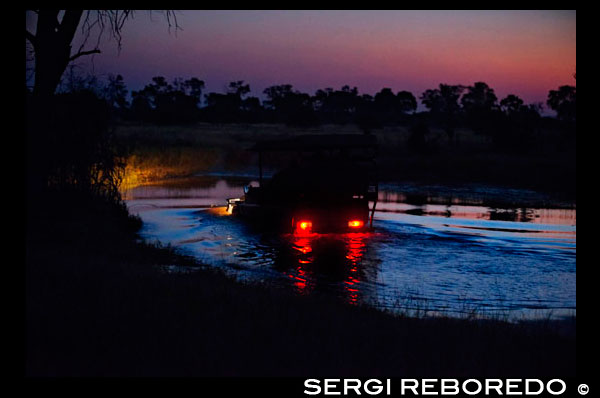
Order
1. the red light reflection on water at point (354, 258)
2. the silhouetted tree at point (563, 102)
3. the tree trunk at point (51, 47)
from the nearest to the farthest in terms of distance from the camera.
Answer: the red light reflection on water at point (354, 258)
the tree trunk at point (51, 47)
the silhouetted tree at point (563, 102)

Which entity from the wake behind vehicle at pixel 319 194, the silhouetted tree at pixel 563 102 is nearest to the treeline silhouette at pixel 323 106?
the silhouetted tree at pixel 563 102

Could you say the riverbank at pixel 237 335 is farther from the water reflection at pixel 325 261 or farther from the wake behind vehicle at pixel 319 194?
the wake behind vehicle at pixel 319 194

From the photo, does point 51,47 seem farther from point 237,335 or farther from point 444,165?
point 444,165

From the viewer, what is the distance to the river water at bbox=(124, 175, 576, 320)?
10992 mm

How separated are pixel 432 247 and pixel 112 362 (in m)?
11.6

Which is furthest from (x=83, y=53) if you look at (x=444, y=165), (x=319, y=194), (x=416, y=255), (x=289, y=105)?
(x=289, y=105)

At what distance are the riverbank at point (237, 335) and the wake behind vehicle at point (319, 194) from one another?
788 cm

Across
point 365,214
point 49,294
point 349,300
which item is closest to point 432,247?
point 365,214

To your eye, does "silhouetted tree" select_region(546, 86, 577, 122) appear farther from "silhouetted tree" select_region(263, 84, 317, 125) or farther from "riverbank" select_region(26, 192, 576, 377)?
"riverbank" select_region(26, 192, 576, 377)

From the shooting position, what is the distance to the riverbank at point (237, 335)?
19.2 feet

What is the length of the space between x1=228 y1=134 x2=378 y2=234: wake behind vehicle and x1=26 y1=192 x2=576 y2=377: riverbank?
7.88 meters

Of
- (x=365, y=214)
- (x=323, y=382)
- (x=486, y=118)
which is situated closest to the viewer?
(x=323, y=382)

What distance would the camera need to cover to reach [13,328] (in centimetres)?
604

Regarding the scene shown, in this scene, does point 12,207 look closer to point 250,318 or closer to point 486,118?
point 250,318
